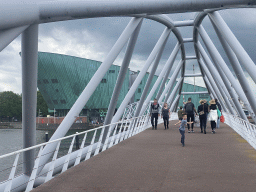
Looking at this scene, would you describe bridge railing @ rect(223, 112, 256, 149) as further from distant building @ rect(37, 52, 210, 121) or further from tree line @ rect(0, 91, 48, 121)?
tree line @ rect(0, 91, 48, 121)

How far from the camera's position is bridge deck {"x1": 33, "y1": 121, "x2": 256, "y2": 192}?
215 inches

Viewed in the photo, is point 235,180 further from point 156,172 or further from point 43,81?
point 43,81

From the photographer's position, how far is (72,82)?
2534 inches

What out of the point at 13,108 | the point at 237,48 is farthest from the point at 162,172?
the point at 13,108

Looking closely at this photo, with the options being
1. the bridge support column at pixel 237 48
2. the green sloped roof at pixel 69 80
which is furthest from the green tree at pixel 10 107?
the bridge support column at pixel 237 48

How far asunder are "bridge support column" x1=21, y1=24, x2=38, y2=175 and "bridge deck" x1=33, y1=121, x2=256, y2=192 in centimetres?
142

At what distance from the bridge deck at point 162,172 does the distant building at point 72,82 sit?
53.7m

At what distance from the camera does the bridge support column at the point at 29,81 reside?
22.1 ft

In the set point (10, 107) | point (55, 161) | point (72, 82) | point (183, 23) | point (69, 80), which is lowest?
point (55, 161)

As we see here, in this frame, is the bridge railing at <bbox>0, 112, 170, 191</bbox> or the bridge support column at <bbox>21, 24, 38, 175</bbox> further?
the bridge support column at <bbox>21, 24, 38, 175</bbox>

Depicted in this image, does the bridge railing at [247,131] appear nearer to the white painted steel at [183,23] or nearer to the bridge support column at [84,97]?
the bridge support column at [84,97]

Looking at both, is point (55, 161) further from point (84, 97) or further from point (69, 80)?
point (69, 80)

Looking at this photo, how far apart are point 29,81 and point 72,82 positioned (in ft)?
191

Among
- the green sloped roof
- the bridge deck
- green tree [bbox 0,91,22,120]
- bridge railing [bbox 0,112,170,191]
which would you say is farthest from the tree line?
the bridge deck
